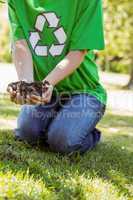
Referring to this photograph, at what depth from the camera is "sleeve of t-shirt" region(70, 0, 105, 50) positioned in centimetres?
404

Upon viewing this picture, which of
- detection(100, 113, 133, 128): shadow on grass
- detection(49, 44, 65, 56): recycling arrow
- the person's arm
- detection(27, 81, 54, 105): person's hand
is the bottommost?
detection(100, 113, 133, 128): shadow on grass

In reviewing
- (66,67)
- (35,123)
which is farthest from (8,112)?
(66,67)

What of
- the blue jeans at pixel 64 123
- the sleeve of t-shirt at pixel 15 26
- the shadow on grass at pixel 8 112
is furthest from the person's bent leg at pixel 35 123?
the shadow on grass at pixel 8 112

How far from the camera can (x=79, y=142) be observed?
4.21 metres

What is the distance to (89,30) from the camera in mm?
4059

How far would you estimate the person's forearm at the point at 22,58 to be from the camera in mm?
4145

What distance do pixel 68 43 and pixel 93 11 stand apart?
0.29m

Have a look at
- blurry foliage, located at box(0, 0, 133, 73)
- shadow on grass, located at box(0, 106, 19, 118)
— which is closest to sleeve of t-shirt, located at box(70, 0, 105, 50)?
shadow on grass, located at box(0, 106, 19, 118)

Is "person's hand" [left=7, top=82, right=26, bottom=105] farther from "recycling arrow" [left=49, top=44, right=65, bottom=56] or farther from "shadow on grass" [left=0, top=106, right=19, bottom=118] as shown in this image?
"shadow on grass" [left=0, top=106, right=19, bottom=118]

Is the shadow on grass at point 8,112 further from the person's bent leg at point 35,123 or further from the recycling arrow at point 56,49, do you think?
the recycling arrow at point 56,49

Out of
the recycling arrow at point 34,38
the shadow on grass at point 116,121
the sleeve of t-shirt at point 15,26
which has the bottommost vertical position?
the shadow on grass at point 116,121

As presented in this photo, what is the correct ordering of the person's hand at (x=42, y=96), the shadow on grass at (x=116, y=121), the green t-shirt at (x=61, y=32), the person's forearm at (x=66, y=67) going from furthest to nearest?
1. the shadow on grass at (x=116, y=121)
2. the green t-shirt at (x=61, y=32)
3. the person's forearm at (x=66, y=67)
4. the person's hand at (x=42, y=96)

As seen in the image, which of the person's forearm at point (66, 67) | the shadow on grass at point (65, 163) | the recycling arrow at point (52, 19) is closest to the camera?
the shadow on grass at point (65, 163)

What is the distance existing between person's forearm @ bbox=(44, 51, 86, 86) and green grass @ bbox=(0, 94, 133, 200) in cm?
53
